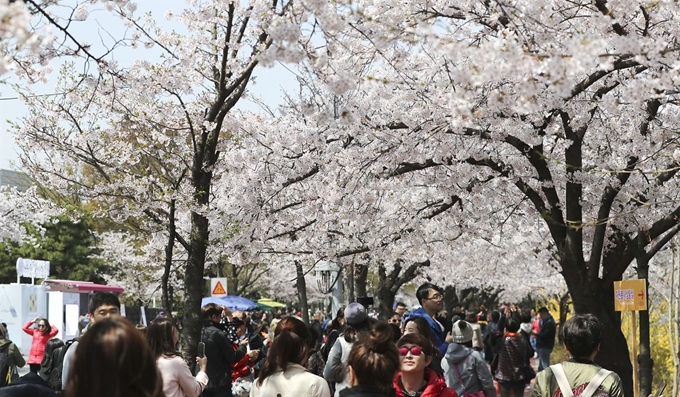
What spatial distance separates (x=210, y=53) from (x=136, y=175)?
2049 millimetres

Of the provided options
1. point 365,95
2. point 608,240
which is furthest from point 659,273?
point 365,95

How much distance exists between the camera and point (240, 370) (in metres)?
10.6

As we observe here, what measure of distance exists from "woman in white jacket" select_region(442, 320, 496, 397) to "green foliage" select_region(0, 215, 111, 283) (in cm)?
3569

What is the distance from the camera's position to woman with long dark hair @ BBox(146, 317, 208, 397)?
5.56m

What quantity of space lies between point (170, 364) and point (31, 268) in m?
25.1

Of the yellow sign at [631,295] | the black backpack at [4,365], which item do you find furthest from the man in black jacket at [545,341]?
the black backpack at [4,365]

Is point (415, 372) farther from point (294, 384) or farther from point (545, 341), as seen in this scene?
point (545, 341)

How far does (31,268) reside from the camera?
29.1 metres

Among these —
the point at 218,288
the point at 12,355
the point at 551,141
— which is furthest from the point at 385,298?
the point at 12,355

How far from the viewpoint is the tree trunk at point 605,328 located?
11469 millimetres

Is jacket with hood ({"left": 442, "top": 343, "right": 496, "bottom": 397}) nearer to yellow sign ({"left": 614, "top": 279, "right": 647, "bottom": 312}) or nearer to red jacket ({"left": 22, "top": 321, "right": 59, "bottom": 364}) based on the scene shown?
yellow sign ({"left": 614, "top": 279, "right": 647, "bottom": 312})

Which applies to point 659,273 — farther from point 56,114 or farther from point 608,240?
point 56,114

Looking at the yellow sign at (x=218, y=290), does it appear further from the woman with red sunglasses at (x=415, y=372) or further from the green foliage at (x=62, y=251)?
the green foliage at (x=62, y=251)

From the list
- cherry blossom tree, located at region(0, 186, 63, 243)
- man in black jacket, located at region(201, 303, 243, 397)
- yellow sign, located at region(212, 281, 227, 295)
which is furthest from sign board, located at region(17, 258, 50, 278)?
man in black jacket, located at region(201, 303, 243, 397)
